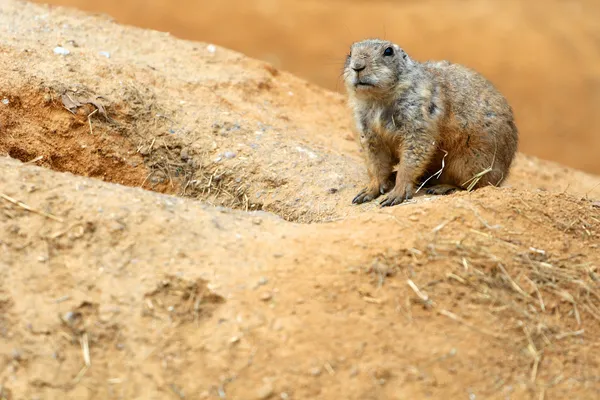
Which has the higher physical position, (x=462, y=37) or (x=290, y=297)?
(x=462, y=37)

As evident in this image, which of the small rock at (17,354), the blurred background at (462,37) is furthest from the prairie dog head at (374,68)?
the blurred background at (462,37)

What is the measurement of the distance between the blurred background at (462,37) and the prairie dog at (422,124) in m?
5.15

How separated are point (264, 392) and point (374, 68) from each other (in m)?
3.38

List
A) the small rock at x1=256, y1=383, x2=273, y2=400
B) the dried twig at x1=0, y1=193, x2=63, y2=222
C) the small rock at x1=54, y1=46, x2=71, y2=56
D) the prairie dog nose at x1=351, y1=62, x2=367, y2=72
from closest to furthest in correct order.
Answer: the small rock at x1=256, y1=383, x2=273, y2=400
the dried twig at x1=0, y1=193, x2=63, y2=222
the prairie dog nose at x1=351, y1=62, x2=367, y2=72
the small rock at x1=54, y1=46, x2=71, y2=56

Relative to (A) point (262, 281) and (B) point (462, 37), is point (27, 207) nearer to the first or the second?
(A) point (262, 281)

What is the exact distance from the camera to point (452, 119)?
6.84 m

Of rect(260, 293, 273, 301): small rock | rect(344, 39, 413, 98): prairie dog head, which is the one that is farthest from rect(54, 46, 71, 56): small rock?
rect(260, 293, 273, 301): small rock

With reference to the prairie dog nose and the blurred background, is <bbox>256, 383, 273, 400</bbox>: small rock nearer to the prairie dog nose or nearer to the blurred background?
the prairie dog nose

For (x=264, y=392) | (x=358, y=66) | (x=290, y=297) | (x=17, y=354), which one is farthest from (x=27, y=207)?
(x=358, y=66)

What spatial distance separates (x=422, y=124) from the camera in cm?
664

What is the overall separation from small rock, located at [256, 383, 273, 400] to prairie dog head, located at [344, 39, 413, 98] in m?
3.22

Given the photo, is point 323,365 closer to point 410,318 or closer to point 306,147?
point 410,318

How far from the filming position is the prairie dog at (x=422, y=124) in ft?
21.8

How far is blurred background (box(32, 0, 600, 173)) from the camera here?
39.7 ft
